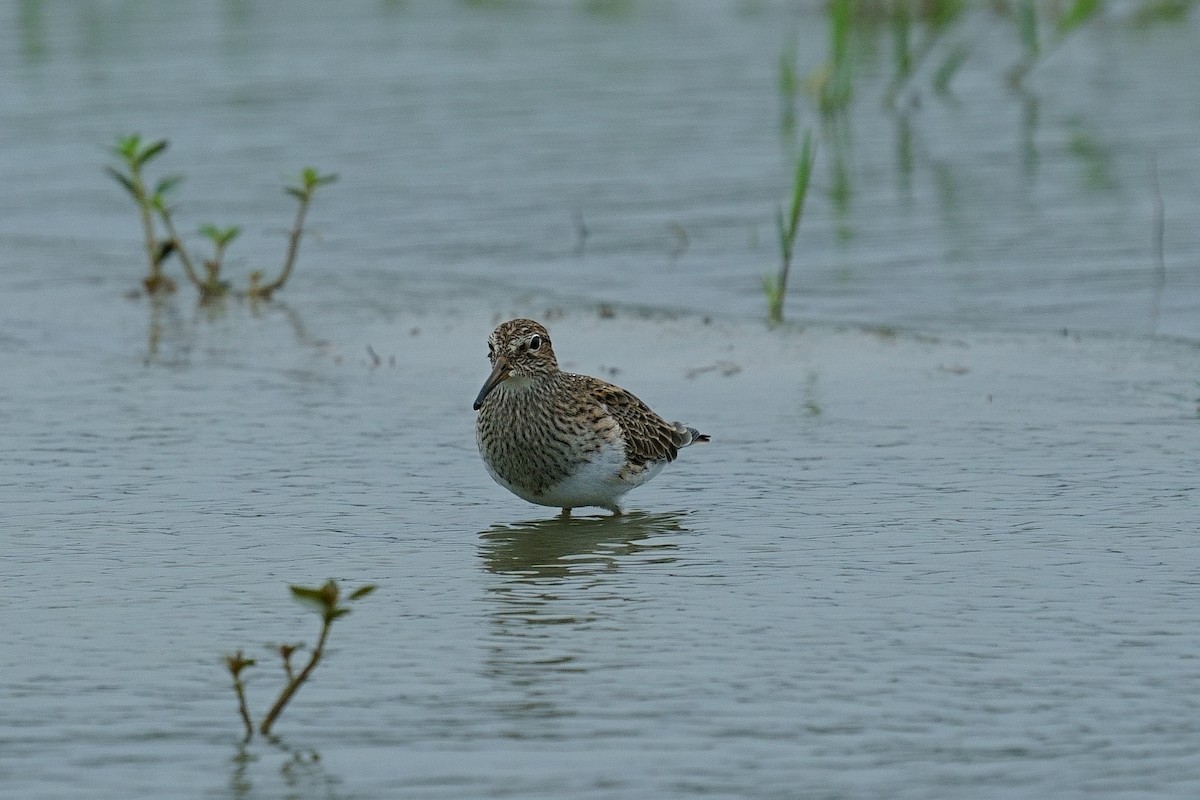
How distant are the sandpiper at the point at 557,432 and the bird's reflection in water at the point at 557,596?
0.17 meters

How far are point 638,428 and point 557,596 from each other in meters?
1.67

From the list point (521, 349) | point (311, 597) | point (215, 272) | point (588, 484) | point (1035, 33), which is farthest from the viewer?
point (1035, 33)

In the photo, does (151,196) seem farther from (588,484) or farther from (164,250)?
(588,484)

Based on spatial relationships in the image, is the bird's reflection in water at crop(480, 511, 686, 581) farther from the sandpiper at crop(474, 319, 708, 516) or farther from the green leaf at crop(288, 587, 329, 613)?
the green leaf at crop(288, 587, 329, 613)

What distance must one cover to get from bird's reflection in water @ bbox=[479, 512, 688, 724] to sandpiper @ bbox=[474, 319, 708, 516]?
0.56 feet

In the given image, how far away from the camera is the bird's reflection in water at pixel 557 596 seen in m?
6.17

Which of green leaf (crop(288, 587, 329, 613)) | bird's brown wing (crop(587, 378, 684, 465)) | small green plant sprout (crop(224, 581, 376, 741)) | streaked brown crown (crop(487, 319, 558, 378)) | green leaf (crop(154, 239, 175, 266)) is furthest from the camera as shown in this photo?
green leaf (crop(154, 239, 175, 266))

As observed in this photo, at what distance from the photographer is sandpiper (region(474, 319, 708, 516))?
8461 mm

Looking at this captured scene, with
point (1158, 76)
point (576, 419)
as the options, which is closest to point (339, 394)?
point (576, 419)

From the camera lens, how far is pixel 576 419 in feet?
28.7

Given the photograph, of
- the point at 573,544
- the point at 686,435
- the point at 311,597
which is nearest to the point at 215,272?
the point at 686,435

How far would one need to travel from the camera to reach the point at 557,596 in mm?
7230

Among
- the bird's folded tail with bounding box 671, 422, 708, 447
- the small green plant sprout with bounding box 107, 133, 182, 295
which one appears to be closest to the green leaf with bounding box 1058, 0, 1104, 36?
the small green plant sprout with bounding box 107, 133, 182, 295

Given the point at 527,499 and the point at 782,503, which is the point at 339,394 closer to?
the point at 527,499
